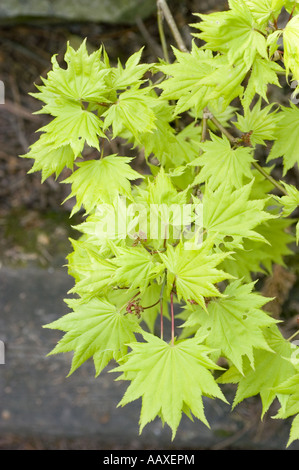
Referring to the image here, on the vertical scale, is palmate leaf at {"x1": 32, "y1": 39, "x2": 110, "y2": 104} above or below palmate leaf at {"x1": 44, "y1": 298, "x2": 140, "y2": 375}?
above

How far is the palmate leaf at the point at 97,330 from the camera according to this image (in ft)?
3.15

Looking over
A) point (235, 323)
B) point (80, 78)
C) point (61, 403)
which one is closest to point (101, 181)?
point (80, 78)

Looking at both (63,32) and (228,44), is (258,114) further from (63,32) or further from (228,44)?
(63,32)

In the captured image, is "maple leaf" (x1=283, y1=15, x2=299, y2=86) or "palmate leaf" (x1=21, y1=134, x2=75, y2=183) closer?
"maple leaf" (x1=283, y1=15, x2=299, y2=86)

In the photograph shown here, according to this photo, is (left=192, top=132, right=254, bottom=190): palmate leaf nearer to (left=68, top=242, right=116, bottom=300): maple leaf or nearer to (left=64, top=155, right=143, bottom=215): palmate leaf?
(left=64, top=155, right=143, bottom=215): palmate leaf

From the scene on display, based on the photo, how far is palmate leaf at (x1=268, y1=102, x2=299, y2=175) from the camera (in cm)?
108

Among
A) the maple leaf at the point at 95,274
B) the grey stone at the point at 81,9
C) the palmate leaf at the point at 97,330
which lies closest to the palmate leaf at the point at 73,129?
the maple leaf at the point at 95,274

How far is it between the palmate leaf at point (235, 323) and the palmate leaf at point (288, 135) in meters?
0.35

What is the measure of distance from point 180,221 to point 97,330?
1.02ft

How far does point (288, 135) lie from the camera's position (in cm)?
109

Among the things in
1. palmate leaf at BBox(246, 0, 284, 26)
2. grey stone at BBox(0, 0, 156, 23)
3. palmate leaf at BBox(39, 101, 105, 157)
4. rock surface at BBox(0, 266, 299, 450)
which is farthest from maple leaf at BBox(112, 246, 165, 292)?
grey stone at BBox(0, 0, 156, 23)

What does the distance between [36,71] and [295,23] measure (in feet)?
6.74

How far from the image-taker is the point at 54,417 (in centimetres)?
212
